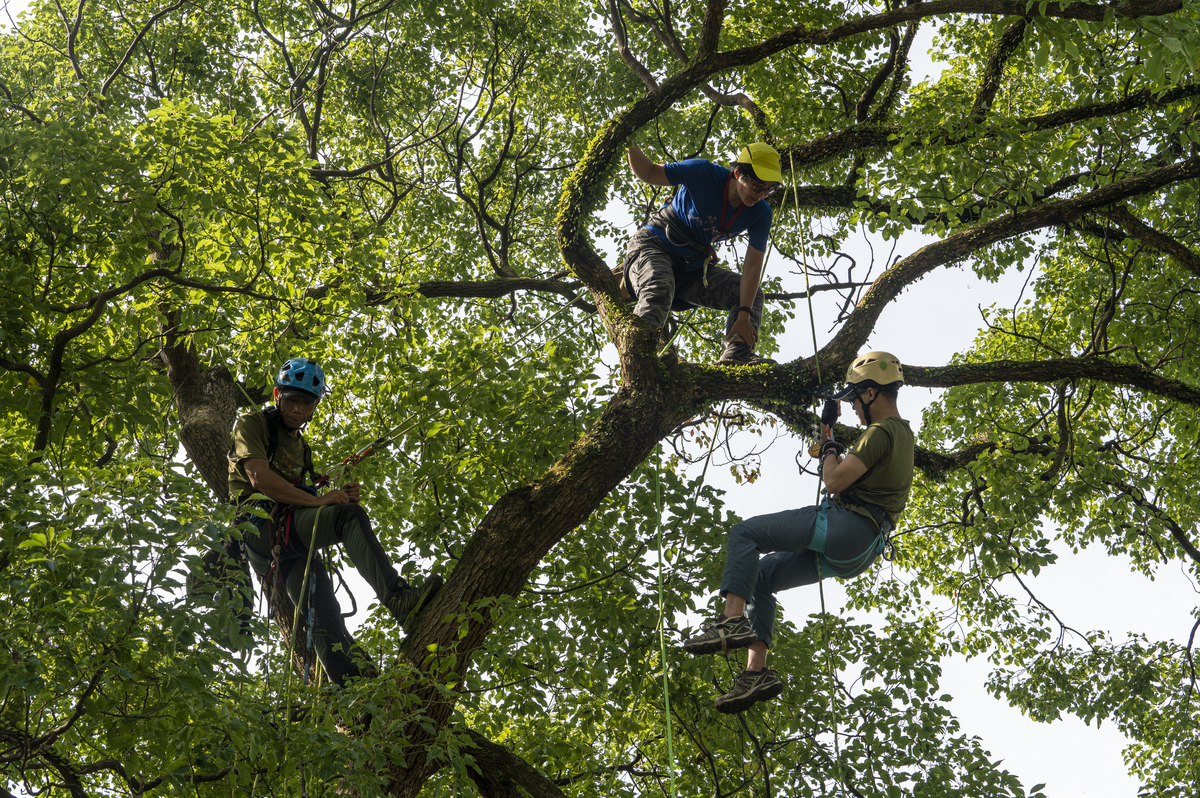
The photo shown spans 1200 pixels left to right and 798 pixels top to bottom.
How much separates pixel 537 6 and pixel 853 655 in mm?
7957

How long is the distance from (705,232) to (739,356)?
2.79ft

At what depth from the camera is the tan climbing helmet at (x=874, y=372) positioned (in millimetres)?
4156

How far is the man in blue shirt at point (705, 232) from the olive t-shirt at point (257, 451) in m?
2.21

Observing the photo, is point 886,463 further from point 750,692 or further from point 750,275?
point 750,275

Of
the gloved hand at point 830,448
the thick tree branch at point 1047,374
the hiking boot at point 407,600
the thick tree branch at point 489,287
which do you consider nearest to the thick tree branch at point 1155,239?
the thick tree branch at point 1047,374

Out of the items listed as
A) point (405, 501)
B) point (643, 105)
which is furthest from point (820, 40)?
point (405, 501)

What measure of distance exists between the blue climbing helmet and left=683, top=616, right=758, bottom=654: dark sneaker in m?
2.35

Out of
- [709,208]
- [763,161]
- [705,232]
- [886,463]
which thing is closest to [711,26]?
[763,161]

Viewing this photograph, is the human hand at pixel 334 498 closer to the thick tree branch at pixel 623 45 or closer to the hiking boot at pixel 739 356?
the hiking boot at pixel 739 356

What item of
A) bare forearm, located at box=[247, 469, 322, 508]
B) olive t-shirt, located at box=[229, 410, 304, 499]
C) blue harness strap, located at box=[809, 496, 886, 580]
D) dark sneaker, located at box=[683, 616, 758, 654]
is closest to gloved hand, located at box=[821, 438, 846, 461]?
blue harness strap, located at box=[809, 496, 886, 580]

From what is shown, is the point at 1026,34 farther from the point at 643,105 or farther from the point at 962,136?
the point at 643,105

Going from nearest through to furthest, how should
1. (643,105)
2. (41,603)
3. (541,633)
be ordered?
(41,603) → (541,633) → (643,105)

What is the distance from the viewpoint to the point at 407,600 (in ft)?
13.1

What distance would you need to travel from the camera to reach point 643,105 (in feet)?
18.1
